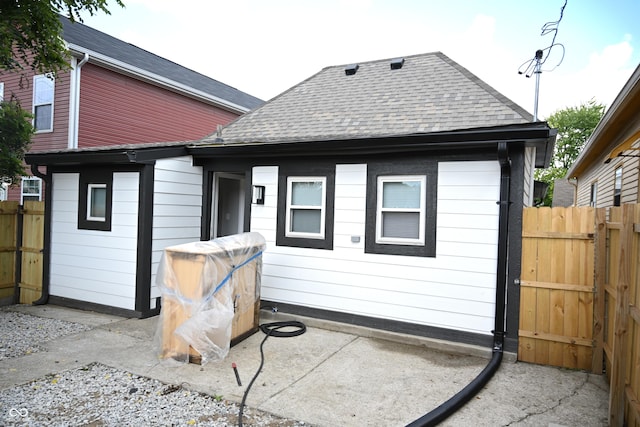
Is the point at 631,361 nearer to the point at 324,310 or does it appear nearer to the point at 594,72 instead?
the point at 324,310

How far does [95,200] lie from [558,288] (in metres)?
6.84

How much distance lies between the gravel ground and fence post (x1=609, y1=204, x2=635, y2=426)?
7.82ft

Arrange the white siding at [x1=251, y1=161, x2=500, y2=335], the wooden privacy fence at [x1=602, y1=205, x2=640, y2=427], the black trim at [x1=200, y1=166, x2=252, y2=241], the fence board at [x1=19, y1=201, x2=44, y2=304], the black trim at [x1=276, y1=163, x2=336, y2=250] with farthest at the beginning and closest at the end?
the fence board at [x1=19, y1=201, x2=44, y2=304]
the black trim at [x1=200, y1=166, x2=252, y2=241]
the black trim at [x1=276, y1=163, x2=336, y2=250]
the white siding at [x1=251, y1=161, x2=500, y2=335]
the wooden privacy fence at [x1=602, y1=205, x2=640, y2=427]

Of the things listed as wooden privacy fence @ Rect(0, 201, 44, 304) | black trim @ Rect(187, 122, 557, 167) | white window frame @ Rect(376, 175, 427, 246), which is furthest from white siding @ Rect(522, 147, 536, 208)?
wooden privacy fence @ Rect(0, 201, 44, 304)

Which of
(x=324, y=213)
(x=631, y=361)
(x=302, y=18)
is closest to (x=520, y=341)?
(x=631, y=361)

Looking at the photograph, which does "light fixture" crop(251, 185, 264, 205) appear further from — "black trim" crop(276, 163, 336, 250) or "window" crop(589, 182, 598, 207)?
"window" crop(589, 182, 598, 207)

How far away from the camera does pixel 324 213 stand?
5754 mm

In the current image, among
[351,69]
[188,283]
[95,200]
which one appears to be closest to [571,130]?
[351,69]

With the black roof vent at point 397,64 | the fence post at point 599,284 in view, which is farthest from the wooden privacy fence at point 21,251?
the fence post at point 599,284

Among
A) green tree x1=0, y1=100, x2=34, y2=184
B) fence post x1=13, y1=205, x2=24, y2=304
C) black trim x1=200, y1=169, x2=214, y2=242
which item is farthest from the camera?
green tree x1=0, y1=100, x2=34, y2=184

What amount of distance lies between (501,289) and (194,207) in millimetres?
4875

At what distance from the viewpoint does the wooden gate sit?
4227mm

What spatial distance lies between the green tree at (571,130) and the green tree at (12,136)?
131 ft

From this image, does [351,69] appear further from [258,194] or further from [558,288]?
[558,288]
